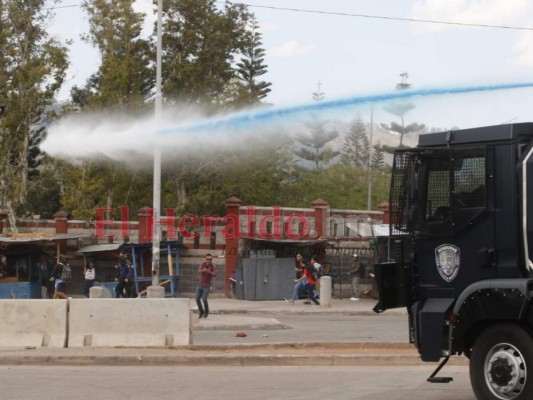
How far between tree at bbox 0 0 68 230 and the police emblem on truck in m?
30.6

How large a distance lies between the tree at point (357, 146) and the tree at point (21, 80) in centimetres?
6753

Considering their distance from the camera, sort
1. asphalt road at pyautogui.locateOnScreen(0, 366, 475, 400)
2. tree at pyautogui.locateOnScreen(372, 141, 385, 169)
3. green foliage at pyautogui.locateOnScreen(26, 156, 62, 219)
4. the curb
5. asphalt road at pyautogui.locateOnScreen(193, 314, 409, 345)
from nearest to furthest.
Answer: asphalt road at pyautogui.locateOnScreen(0, 366, 475, 400) < the curb < asphalt road at pyautogui.locateOnScreen(193, 314, 409, 345) < green foliage at pyautogui.locateOnScreen(26, 156, 62, 219) < tree at pyautogui.locateOnScreen(372, 141, 385, 169)

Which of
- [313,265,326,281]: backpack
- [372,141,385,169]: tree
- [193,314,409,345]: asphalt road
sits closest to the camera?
[193,314,409,345]: asphalt road

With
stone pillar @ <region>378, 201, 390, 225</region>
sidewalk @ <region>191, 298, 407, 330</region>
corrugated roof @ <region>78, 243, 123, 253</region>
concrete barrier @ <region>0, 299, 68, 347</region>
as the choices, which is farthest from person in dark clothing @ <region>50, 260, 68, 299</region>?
concrete barrier @ <region>0, 299, 68, 347</region>

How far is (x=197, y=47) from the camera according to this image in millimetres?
43812

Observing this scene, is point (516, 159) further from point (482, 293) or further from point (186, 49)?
point (186, 49)

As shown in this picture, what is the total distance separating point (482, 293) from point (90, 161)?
2998 cm

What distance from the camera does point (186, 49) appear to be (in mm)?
43531

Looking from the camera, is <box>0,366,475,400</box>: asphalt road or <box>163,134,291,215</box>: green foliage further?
<box>163,134,291,215</box>: green foliage

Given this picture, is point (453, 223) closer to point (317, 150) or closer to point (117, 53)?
point (117, 53)

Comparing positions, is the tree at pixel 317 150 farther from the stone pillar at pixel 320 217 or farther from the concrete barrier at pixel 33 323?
the concrete barrier at pixel 33 323

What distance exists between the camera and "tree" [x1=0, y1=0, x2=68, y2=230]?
39.5 m

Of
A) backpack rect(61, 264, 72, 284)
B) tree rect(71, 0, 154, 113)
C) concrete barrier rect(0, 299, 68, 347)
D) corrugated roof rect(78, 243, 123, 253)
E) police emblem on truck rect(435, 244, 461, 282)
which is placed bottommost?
concrete barrier rect(0, 299, 68, 347)

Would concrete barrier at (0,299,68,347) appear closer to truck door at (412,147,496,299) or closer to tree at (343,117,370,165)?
truck door at (412,147,496,299)
